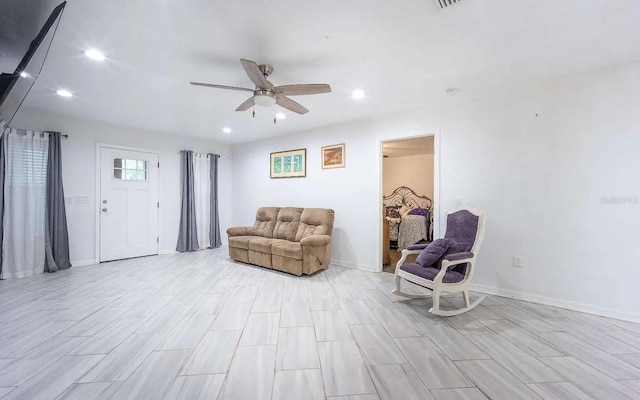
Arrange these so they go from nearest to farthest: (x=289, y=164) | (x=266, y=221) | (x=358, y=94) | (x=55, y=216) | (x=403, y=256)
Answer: (x=403, y=256) → (x=358, y=94) → (x=55, y=216) → (x=266, y=221) → (x=289, y=164)

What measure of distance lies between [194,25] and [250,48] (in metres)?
0.45

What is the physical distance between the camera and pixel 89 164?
4.30m

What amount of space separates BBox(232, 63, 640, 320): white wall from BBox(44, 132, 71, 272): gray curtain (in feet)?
17.2

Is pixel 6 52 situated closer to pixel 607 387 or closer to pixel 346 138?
pixel 346 138

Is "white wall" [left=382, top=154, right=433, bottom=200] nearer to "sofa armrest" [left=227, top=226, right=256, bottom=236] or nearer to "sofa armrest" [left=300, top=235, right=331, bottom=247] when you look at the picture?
"sofa armrest" [left=300, top=235, right=331, bottom=247]

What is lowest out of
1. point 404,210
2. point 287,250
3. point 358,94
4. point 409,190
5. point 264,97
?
point 287,250

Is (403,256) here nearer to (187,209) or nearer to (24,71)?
(24,71)

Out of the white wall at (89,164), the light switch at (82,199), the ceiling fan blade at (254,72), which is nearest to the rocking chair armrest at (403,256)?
the ceiling fan blade at (254,72)

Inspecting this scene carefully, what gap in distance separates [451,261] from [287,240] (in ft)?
8.85

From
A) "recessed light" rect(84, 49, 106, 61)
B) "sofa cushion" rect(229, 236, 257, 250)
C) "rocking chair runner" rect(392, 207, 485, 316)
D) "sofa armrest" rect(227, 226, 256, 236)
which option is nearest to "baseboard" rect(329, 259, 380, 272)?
"rocking chair runner" rect(392, 207, 485, 316)

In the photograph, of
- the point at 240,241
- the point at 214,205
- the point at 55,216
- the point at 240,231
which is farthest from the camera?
the point at 214,205

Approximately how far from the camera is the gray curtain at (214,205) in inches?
229

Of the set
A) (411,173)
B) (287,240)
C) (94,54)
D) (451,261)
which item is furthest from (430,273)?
(411,173)

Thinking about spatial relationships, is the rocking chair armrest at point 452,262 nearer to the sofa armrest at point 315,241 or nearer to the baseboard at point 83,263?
the sofa armrest at point 315,241
